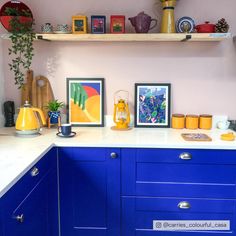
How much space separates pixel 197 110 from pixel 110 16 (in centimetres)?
104

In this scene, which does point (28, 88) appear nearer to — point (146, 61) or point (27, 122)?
point (27, 122)

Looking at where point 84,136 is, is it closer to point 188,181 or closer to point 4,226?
point 188,181

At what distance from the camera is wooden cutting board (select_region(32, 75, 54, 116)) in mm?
2658

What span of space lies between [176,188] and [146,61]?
3.47 feet

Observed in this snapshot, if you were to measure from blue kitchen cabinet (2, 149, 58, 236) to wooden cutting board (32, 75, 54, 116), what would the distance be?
2.24 feet

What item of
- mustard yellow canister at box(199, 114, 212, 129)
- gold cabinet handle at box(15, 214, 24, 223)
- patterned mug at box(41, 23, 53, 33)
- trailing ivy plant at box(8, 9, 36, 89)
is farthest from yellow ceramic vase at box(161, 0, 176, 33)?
gold cabinet handle at box(15, 214, 24, 223)

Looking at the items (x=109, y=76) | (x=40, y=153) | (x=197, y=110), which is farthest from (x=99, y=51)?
(x=40, y=153)

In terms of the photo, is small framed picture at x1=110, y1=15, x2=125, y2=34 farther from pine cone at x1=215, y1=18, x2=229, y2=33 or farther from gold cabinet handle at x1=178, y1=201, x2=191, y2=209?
gold cabinet handle at x1=178, y1=201, x2=191, y2=209

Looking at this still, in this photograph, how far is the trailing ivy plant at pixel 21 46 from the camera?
2.35m

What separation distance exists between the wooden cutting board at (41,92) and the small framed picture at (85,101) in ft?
0.55

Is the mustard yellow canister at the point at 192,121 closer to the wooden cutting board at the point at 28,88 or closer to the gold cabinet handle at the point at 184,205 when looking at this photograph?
the gold cabinet handle at the point at 184,205

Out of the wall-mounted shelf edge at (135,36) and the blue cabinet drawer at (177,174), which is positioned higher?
the wall-mounted shelf edge at (135,36)

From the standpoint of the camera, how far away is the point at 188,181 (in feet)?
7.11

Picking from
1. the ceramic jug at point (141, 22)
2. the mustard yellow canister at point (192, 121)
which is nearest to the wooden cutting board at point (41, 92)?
the ceramic jug at point (141, 22)
